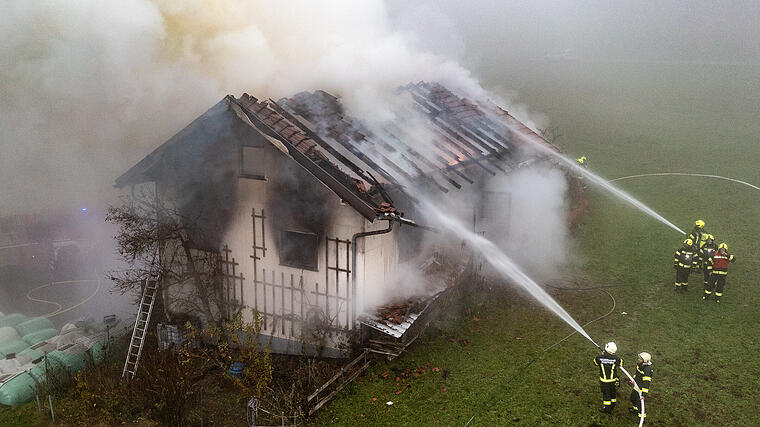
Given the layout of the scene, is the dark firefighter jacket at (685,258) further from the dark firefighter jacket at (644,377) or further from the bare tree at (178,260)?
the bare tree at (178,260)

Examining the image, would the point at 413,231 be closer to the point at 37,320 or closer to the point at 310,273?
the point at 310,273

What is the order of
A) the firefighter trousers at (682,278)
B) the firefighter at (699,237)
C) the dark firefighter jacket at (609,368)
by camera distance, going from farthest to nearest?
the firefighter at (699,237)
the firefighter trousers at (682,278)
the dark firefighter jacket at (609,368)

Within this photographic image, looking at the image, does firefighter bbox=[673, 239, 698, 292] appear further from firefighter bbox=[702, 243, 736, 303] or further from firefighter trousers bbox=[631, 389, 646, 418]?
firefighter trousers bbox=[631, 389, 646, 418]

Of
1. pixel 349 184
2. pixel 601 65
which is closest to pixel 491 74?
pixel 601 65

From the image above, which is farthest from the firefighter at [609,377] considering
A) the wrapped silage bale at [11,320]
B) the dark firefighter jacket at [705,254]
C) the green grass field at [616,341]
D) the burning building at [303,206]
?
the wrapped silage bale at [11,320]

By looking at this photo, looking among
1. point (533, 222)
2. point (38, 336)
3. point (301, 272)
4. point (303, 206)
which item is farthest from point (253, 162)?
point (533, 222)
